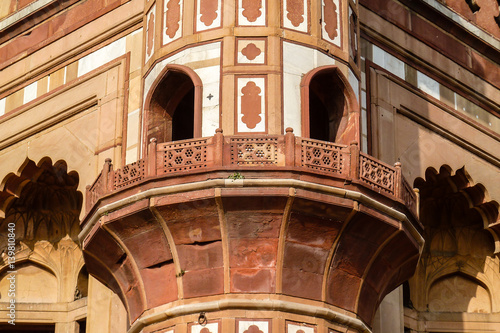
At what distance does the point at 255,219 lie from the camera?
2164 cm

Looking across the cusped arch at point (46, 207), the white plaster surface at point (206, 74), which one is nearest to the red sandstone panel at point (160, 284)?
the white plaster surface at point (206, 74)

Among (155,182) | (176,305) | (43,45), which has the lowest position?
(176,305)

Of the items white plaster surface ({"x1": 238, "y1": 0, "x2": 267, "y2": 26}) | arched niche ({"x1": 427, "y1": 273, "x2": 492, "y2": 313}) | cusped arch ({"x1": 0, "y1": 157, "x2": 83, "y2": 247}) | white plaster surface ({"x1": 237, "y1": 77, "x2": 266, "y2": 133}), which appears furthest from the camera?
arched niche ({"x1": 427, "y1": 273, "x2": 492, "y2": 313})

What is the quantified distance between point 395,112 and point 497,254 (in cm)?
334

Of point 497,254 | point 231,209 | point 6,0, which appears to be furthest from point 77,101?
point 497,254

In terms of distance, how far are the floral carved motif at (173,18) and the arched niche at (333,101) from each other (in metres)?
2.12

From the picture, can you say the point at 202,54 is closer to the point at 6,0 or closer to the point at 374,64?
the point at 374,64

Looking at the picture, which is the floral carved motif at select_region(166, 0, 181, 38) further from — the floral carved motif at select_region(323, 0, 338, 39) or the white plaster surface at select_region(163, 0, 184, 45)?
the floral carved motif at select_region(323, 0, 338, 39)

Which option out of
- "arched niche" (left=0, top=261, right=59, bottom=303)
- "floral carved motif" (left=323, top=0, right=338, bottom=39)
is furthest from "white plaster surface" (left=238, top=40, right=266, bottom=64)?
"arched niche" (left=0, top=261, right=59, bottom=303)

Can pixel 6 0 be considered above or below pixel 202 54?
above

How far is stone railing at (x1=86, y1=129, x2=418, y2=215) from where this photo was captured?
21625mm

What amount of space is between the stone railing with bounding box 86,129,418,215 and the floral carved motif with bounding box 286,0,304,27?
7.16ft

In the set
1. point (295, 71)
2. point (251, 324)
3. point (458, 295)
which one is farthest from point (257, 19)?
point (458, 295)

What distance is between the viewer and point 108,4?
26547 millimetres
